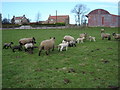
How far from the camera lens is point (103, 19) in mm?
58375

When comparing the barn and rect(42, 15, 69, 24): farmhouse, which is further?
rect(42, 15, 69, 24): farmhouse

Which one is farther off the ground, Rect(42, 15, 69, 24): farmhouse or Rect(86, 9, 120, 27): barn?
Rect(42, 15, 69, 24): farmhouse

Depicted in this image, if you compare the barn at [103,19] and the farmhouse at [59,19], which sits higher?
the farmhouse at [59,19]

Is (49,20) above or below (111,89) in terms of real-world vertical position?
above

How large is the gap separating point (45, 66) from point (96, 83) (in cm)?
320

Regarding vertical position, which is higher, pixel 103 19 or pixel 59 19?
pixel 59 19

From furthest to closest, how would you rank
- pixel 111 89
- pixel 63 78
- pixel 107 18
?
pixel 107 18 < pixel 63 78 < pixel 111 89

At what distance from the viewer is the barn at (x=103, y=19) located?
190 ft

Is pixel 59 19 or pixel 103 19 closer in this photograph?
pixel 103 19

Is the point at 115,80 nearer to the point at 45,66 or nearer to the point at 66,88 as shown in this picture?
the point at 66,88

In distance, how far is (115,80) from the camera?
20.3ft

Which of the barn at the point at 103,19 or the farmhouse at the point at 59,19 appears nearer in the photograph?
A: the barn at the point at 103,19

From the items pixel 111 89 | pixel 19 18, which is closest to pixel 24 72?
pixel 111 89

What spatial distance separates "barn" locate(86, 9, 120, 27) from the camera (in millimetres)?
57875
